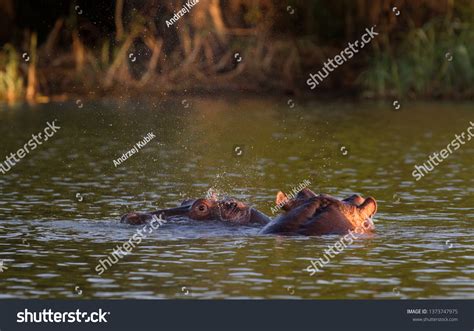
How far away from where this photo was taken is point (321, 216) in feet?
57.3

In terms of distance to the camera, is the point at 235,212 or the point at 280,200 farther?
the point at 235,212

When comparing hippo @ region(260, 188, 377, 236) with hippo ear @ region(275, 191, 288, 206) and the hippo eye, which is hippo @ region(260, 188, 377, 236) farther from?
the hippo eye

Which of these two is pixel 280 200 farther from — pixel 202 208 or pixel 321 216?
pixel 202 208

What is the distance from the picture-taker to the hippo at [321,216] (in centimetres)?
1741

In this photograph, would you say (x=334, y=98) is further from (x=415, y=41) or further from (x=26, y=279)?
(x=26, y=279)

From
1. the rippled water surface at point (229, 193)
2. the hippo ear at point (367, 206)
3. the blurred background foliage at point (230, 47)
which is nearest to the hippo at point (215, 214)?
the rippled water surface at point (229, 193)

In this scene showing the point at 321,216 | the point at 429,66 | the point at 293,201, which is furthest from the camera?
the point at 429,66

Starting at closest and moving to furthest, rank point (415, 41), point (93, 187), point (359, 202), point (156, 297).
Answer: point (156, 297) < point (359, 202) < point (93, 187) < point (415, 41)

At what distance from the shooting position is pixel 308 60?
51250 mm

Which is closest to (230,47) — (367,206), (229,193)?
(229,193)

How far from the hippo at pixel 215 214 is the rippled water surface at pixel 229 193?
19 centimetres

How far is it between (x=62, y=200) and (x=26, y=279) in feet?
22.7

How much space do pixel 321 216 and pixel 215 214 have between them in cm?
183
